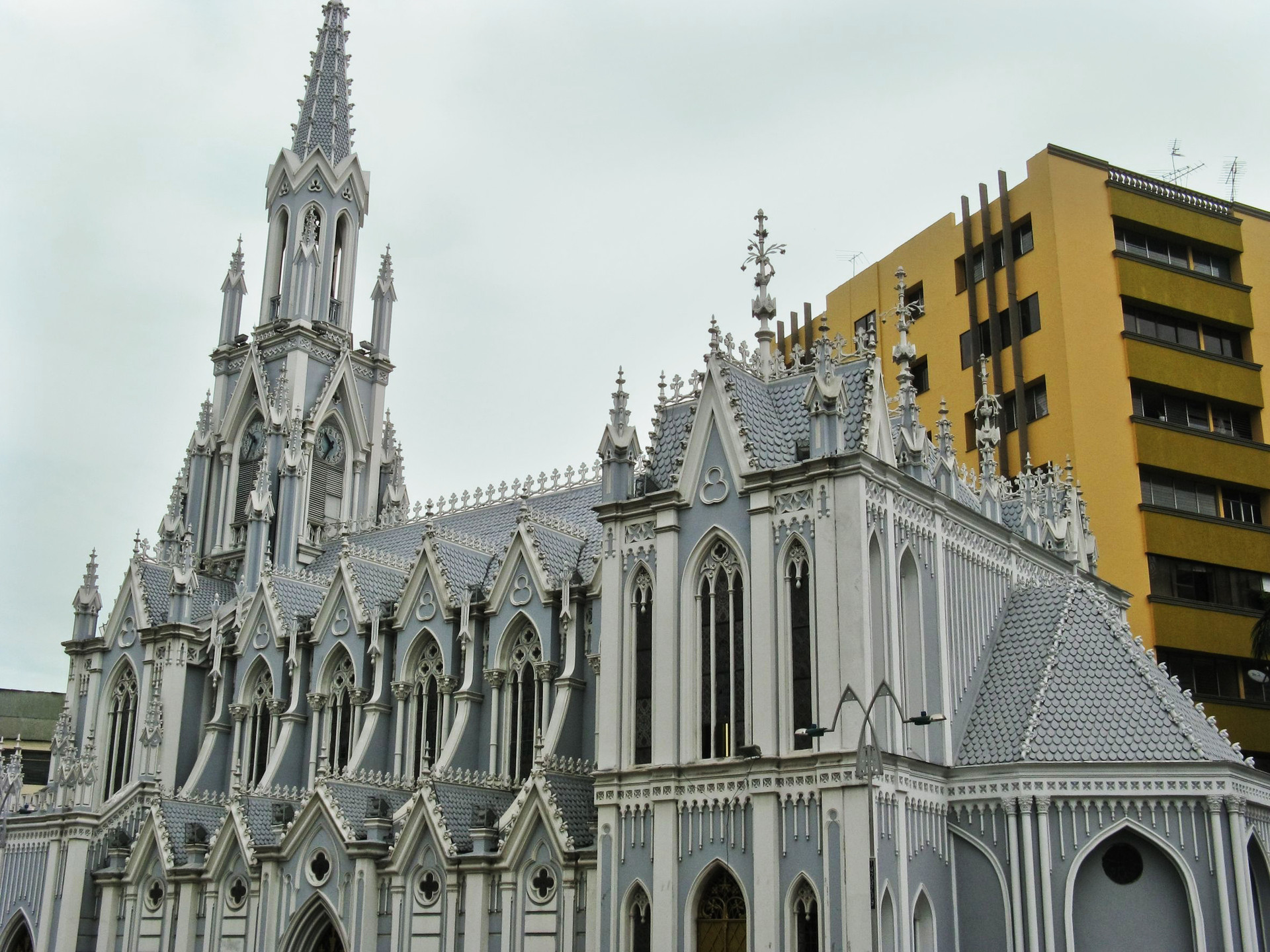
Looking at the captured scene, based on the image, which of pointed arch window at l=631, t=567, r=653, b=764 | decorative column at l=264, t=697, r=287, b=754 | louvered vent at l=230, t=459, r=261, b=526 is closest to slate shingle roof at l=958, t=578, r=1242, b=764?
pointed arch window at l=631, t=567, r=653, b=764

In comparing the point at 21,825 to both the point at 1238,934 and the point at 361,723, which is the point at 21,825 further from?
the point at 1238,934

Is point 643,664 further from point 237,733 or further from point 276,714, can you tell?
point 237,733

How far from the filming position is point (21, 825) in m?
48.3

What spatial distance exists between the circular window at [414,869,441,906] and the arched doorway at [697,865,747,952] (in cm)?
903

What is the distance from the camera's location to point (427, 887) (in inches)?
1457

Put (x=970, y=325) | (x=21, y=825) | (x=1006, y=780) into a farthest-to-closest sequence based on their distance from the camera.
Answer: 1. (x=970, y=325)
2. (x=21, y=825)
3. (x=1006, y=780)

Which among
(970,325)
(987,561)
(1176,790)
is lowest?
(1176,790)

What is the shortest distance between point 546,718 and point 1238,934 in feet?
60.8

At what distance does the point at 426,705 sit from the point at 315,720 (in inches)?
176

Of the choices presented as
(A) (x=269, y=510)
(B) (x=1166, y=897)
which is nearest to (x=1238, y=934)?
(B) (x=1166, y=897)

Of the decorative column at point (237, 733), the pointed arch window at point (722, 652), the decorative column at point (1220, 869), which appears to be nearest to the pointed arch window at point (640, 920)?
the pointed arch window at point (722, 652)

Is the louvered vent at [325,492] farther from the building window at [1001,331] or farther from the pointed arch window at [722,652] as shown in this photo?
the pointed arch window at [722,652]

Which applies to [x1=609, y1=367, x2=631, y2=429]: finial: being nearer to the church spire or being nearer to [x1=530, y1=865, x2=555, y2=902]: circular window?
[x1=530, y1=865, x2=555, y2=902]: circular window

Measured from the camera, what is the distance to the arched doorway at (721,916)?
29719 millimetres
